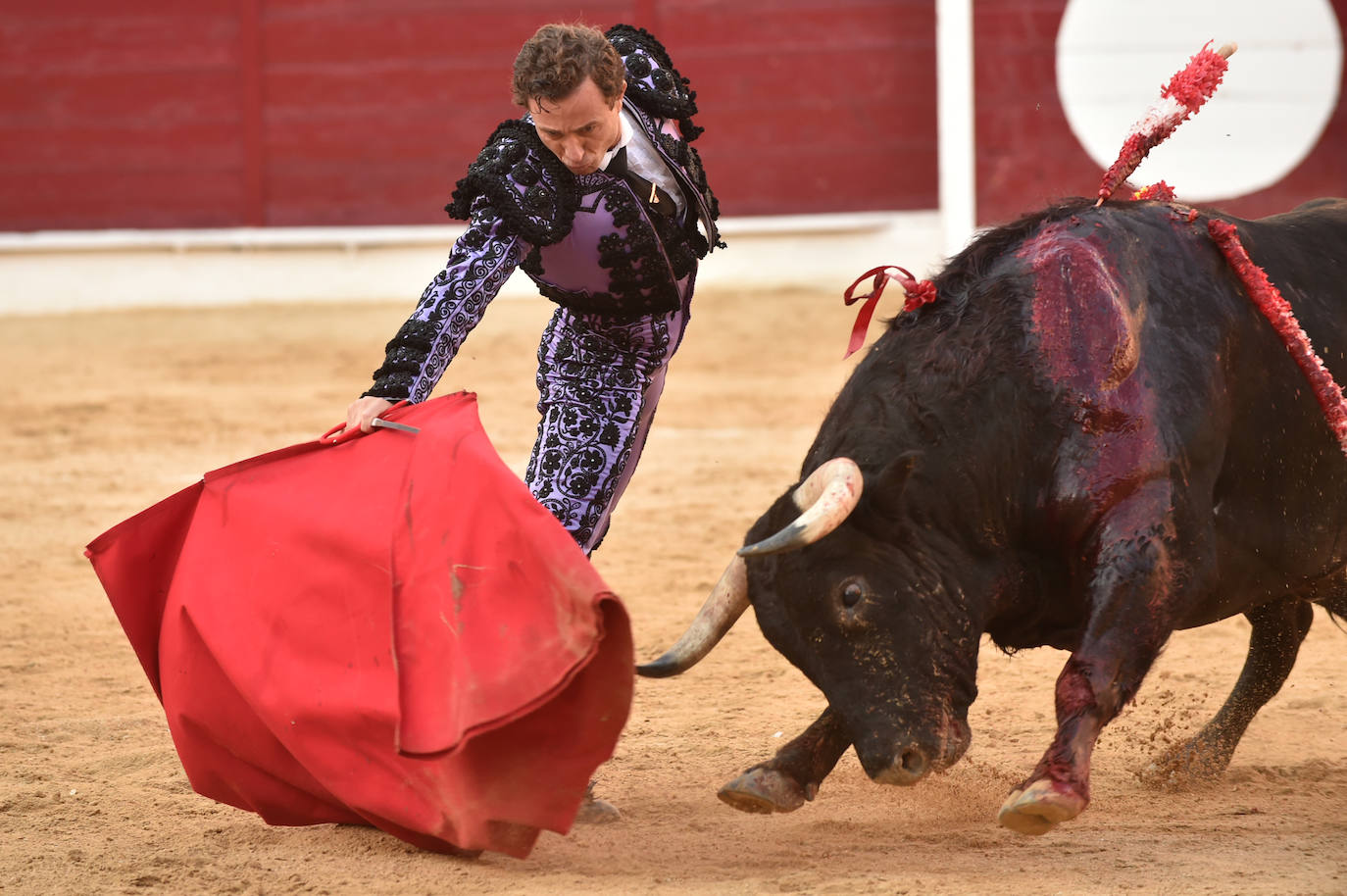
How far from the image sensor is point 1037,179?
8.93 meters

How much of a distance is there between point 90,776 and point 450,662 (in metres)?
1.02

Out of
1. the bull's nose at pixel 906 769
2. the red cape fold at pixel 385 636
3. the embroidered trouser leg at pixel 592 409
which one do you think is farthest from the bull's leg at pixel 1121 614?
the embroidered trouser leg at pixel 592 409

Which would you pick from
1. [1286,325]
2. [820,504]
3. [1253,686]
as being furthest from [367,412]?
[1253,686]

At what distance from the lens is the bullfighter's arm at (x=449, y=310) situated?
2453 millimetres

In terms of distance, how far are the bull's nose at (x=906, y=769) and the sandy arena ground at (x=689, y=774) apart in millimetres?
138

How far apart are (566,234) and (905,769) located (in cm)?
97

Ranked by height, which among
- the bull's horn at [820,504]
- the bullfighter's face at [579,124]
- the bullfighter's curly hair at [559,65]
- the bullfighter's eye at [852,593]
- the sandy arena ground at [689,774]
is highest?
the bullfighter's curly hair at [559,65]

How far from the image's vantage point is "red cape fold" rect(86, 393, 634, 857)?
87.5 inches

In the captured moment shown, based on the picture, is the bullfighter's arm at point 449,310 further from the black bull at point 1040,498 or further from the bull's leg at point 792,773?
the bull's leg at point 792,773

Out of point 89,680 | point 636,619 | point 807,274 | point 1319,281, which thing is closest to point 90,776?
point 89,680

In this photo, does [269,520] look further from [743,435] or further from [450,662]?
[743,435]

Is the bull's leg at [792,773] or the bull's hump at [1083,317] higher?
the bull's hump at [1083,317]

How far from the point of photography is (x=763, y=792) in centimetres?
242

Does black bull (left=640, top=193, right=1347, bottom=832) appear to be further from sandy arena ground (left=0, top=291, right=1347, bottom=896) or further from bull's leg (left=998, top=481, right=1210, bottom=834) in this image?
sandy arena ground (left=0, top=291, right=1347, bottom=896)
